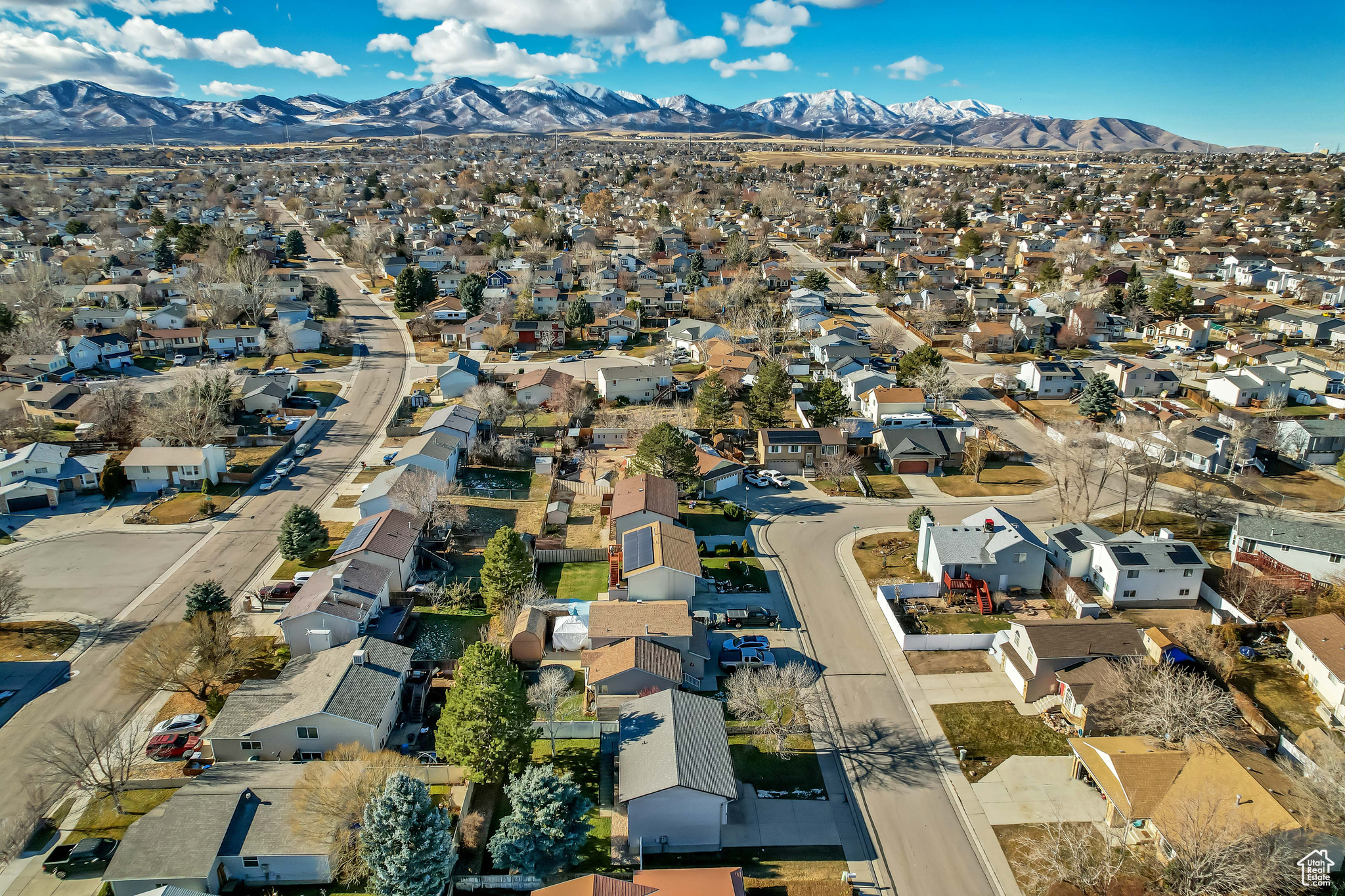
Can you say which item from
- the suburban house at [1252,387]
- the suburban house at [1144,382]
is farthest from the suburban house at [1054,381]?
the suburban house at [1252,387]

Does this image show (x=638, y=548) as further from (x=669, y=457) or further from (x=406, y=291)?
(x=406, y=291)

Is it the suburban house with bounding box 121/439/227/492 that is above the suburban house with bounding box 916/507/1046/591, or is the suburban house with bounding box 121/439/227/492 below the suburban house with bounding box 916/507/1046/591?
above

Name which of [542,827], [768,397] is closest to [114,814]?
[542,827]

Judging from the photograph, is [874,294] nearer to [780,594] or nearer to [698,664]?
[780,594]

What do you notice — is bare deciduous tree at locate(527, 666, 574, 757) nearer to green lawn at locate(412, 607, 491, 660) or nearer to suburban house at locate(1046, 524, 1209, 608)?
green lawn at locate(412, 607, 491, 660)

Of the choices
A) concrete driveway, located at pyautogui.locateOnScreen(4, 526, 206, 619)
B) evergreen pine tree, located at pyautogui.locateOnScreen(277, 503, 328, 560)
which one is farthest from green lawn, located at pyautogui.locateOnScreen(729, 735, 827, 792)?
concrete driveway, located at pyautogui.locateOnScreen(4, 526, 206, 619)

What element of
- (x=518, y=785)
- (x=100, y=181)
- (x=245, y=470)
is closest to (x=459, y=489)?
(x=245, y=470)

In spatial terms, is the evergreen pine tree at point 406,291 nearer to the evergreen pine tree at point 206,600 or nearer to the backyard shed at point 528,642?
the evergreen pine tree at point 206,600
